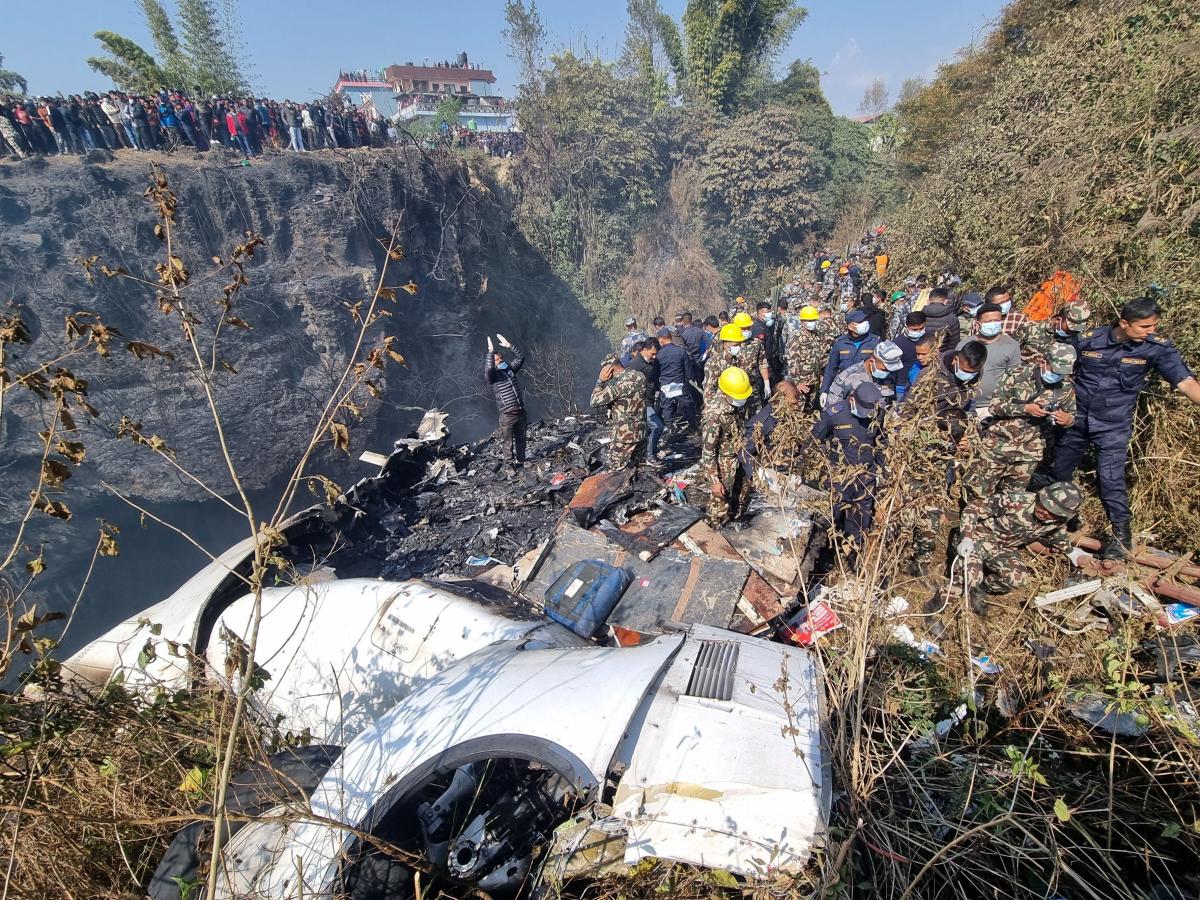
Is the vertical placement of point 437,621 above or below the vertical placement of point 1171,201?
below

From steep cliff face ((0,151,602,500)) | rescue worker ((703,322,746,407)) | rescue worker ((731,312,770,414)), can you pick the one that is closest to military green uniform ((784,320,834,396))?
rescue worker ((731,312,770,414))

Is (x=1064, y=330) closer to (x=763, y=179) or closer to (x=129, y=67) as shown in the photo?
(x=763, y=179)

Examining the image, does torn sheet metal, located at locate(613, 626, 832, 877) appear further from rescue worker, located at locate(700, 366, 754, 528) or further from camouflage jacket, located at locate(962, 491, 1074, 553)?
rescue worker, located at locate(700, 366, 754, 528)

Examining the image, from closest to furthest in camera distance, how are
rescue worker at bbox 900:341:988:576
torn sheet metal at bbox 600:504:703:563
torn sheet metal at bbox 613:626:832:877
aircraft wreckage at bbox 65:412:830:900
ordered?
torn sheet metal at bbox 613:626:832:877
aircraft wreckage at bbox 65:412:830:900
rescue worker at bbox 900:341:988:576
torn sheet metal at bbox 600:504:703:563

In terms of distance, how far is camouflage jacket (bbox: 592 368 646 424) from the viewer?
18.7 ft

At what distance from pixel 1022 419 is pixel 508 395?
5.11 m

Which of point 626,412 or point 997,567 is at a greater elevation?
point 626,412

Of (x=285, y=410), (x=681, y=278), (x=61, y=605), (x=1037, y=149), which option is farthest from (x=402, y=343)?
(x=1037, y=149)

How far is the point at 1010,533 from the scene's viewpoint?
3477mm

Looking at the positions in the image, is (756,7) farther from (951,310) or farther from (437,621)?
(437,621)

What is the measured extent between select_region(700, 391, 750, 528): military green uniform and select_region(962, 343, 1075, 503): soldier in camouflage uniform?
160 cm

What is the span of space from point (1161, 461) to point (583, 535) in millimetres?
4374

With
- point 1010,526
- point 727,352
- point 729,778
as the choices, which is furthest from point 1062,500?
point 727,352

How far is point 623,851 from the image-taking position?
1604 millimetres
